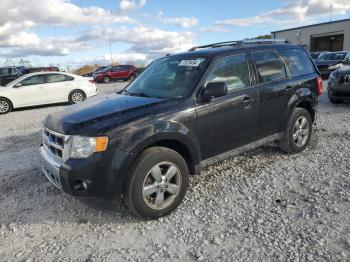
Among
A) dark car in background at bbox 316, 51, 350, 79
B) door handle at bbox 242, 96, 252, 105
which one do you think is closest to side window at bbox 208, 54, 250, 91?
door handle at bbox 242, 96, 252, 105

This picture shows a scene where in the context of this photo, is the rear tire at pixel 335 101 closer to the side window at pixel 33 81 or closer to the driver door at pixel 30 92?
the driver door at pixel 30 92

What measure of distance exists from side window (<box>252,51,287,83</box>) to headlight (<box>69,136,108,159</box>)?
8.63ft

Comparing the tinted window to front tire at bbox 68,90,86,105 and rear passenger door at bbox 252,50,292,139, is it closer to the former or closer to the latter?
front tire at bbox 68,90,86,105

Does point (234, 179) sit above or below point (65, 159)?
below

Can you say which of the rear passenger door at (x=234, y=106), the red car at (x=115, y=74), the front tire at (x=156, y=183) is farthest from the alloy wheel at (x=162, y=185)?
the red car at (x=115, y=74)

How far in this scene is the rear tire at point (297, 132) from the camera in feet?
18.3

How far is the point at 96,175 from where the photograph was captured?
351 cm

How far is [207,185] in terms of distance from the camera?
4738 millimetres

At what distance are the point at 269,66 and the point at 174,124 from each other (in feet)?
6.95

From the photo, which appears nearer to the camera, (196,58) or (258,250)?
(258,250)

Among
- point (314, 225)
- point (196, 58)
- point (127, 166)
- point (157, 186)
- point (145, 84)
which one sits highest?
point (196, 58)

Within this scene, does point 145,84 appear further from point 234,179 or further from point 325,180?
point 325,180

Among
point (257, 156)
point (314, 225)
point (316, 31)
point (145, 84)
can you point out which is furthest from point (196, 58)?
point (316, 31)

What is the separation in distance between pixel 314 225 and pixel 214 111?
1.72 meters
